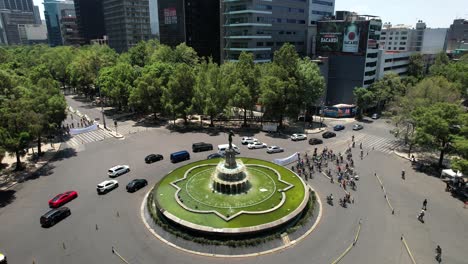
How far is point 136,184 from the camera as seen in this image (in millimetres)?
40594

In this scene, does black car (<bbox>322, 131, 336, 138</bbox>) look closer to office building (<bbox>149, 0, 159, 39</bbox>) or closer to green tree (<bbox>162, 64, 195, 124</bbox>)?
green tree (<bbox>162, 64, 195, 124</bbox>)

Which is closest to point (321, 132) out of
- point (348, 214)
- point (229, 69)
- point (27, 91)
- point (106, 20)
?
point (229, 69)

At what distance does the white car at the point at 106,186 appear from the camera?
39.4m

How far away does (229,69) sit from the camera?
76188 mm

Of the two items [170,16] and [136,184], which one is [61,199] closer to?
[136,184]

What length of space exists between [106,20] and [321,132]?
15791cm

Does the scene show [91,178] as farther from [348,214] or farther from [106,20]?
[106,20]

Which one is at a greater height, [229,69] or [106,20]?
[106,20]

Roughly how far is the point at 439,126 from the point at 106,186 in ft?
160

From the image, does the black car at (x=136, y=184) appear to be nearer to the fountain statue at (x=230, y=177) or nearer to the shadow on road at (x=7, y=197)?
the fountain statue at (x=230, y=177)

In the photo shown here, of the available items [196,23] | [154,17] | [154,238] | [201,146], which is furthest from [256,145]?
[154,17]

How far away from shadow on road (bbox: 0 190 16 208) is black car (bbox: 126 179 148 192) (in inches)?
571

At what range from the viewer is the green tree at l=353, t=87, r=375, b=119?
76938mm

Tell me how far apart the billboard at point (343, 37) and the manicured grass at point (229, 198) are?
53.1 m
